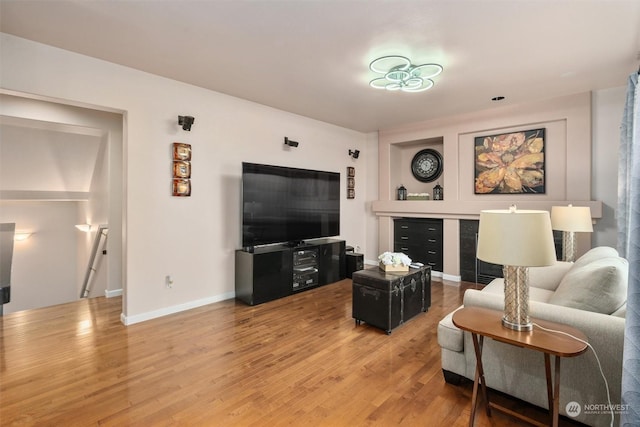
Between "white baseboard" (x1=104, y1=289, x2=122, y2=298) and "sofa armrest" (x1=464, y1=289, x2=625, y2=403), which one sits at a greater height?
"sofa armrest" (x1=464, y1=289, x2=625, y2=403)

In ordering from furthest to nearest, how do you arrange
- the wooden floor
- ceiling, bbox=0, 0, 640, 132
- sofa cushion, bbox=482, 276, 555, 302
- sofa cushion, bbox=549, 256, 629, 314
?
sofa cushion, bbox=482, 276, 555, 302 → ceiling, bbox=0, 0, 640, 132 → the wooden floor → sofa cushion, bbox=549, 256, 629, 314

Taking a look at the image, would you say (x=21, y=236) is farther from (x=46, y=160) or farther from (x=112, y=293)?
(x=112, y=293)

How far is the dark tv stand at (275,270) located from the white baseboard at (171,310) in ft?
0.70

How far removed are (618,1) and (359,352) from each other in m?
3.26

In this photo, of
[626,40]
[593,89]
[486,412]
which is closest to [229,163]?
[486,412]

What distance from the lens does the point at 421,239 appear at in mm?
5492

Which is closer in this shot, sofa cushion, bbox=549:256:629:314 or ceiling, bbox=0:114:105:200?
sofa cushion, bbox=549:256:629:314

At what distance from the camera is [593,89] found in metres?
3.90

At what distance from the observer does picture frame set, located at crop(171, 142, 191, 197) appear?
3.53 m

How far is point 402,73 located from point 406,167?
3239 millimetres

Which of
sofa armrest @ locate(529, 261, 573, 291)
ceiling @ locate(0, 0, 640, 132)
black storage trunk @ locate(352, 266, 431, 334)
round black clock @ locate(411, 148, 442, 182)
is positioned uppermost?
ceiling @ locate(0, 0, 640, 132)

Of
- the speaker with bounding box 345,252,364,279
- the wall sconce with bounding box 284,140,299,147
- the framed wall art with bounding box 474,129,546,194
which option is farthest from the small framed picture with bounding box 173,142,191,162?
the framed wall art with bounding box 474,129,546,194

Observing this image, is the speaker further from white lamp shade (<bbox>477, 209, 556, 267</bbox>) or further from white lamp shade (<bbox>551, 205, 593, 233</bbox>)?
white lamp shade (<bbox>477, 209, 556, 267</bbox>)

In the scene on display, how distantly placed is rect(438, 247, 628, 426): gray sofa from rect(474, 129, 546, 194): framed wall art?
2.90m
